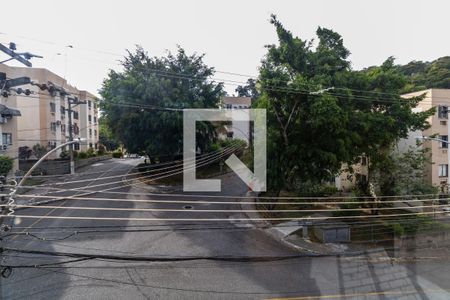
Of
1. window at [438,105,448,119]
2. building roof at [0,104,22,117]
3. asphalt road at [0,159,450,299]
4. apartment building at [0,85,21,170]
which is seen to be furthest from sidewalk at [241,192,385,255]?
apartment building at [0,85,21,170]

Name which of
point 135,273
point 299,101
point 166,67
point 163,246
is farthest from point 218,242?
point 166,67

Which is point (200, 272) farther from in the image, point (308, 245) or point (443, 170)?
point (443, 170)

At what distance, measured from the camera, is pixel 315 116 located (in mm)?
14531

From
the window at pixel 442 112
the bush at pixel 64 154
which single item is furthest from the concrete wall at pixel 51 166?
the window at pixel 442 112

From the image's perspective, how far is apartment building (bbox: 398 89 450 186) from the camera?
23.3 metres

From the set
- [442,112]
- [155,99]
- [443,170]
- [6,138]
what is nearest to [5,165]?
[6,138]

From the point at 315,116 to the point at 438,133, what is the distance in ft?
49.1

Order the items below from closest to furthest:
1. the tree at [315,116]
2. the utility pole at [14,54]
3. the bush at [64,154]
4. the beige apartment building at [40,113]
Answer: the utility pole at [14,54] < the tree at [315,116] < the beige apartment building at [40,113] < the bush at [64,154]

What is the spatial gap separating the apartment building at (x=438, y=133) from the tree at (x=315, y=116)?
297 inches

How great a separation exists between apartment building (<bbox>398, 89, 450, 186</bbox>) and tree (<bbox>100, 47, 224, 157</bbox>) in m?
15.9

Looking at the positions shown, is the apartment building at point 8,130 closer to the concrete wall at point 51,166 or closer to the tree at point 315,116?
the concrete wall at point 51,166

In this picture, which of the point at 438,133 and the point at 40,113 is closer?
the point at 438,133

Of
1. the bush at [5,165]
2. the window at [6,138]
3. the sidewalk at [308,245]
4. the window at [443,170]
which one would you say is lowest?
the sidewalk at [308,245]

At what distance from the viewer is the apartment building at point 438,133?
23328mm
